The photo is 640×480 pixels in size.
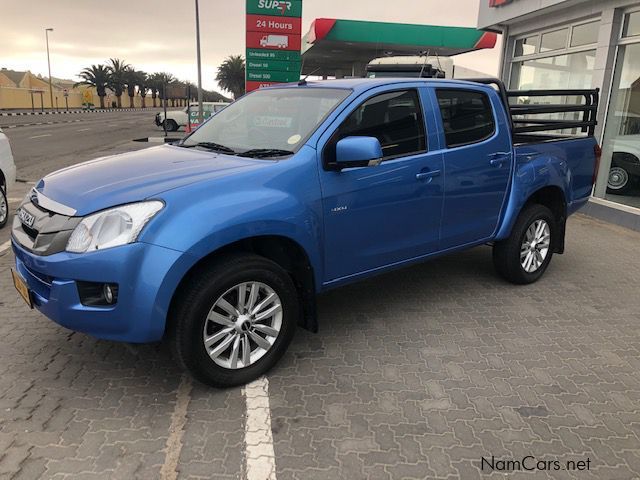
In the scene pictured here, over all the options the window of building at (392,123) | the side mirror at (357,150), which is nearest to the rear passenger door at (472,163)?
the window of building at (392,123)

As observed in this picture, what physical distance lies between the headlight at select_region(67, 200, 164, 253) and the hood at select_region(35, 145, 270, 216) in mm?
51

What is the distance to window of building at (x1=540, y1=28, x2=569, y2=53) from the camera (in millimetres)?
9523

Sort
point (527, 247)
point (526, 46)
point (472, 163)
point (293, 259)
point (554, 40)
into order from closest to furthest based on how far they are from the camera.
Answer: point (293, 259), point (472, 163), point (527, 247), point (554, 40), point (526, 46)

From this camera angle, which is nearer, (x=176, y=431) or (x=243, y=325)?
(x=176, y=431)

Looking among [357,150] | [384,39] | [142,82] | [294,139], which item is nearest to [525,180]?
[357,150]

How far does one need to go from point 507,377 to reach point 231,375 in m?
1.75

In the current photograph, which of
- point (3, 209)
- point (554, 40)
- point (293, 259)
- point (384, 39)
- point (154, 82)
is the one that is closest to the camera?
point (293, 259)

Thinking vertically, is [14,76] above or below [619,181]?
above

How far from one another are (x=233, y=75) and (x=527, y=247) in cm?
7359

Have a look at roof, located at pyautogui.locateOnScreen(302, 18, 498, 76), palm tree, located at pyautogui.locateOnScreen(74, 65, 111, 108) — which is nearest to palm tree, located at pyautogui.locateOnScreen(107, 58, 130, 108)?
palm tree, located at pyautogui.locateOnScreen(74, 65, 111, 108)

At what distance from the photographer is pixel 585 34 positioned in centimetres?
893

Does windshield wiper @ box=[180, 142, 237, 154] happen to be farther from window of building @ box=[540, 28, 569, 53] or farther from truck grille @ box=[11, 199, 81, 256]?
window of building @ box=[540, 28, 569, 53]

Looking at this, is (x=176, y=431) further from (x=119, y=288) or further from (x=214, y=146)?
(x=214, y=146)

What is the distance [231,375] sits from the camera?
312 centimetres
